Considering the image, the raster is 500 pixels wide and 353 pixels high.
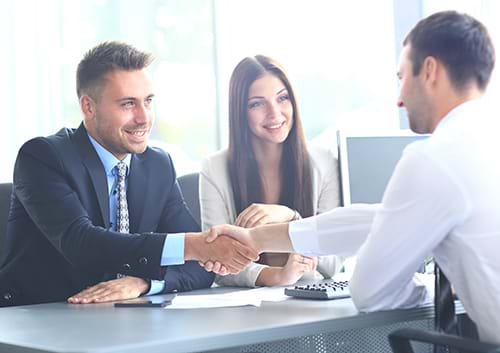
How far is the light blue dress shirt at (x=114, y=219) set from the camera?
8.95 ft

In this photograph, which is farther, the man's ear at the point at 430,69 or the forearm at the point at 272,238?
the forearm at the point at 272,238

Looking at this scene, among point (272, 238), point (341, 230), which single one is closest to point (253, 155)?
point (272, 238)

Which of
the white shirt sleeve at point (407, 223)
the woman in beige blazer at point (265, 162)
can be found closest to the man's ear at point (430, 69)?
the white shirt sleeve at point (407, 223)

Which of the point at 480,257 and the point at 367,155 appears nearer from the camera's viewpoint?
the point at 480,257

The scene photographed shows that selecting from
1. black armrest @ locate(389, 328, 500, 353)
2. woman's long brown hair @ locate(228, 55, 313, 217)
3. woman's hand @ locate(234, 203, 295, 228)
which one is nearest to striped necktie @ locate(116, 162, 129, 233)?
woman's hand @ locate(234, 203, 295, 228)

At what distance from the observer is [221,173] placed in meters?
3.32

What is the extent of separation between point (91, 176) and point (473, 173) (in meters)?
1.37

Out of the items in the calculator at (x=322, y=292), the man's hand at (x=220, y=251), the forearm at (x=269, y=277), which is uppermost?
the man's hand at (x=220, y=251)

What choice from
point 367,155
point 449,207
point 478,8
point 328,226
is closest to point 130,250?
point 328,226

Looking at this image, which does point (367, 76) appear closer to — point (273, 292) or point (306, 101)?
point (306, 101)

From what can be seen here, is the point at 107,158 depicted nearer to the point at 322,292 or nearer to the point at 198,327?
the point at 322,292

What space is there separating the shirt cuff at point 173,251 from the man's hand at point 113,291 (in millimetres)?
96

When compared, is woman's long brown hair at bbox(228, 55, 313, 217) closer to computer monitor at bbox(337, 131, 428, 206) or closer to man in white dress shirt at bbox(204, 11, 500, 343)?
computer monitor at bbox(337, 131, 428, 206)

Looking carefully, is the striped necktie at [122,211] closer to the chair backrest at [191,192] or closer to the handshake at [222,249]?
the handshake at [222,249]
